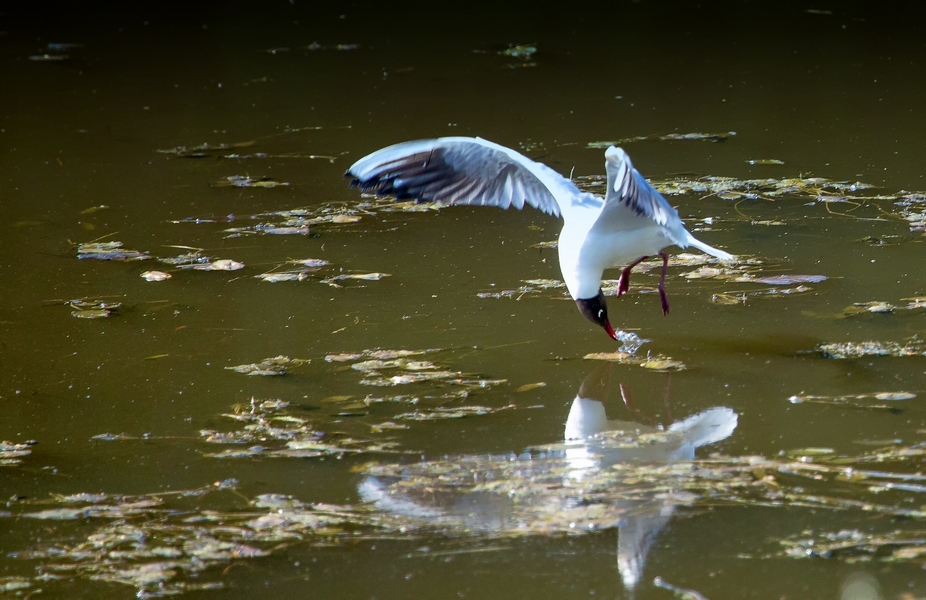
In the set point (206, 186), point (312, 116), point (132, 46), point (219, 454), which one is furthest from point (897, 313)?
point (132, 46)

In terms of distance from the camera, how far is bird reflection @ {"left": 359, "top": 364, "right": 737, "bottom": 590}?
123 inches

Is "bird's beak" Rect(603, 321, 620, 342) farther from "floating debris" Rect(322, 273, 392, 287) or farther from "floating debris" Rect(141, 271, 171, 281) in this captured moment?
"floating debris" Rect(141, 271, 171, 281)

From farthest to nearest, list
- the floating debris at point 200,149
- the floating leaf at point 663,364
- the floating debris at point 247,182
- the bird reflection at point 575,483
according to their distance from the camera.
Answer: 1. the floating debris at point 200,149
2. the floating debris at point 247,182
3. the floating leaf at point 663,364
4. the bird reflection at point 575,483

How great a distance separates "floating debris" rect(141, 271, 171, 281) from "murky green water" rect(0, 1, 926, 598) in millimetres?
47

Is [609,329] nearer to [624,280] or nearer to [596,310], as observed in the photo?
[596,310]

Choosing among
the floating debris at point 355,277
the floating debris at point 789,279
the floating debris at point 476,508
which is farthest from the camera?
the floating debris at point 355,277

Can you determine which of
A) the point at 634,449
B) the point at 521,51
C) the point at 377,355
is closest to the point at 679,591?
the point at 634,449

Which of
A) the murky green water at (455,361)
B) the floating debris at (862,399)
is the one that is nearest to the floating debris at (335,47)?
the murky green water at (455,361)

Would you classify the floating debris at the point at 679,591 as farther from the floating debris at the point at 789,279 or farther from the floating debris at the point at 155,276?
Answer: the floating debris at the point at 155,276

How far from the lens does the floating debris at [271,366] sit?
170 inches

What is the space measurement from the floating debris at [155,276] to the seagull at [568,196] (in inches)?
40.8

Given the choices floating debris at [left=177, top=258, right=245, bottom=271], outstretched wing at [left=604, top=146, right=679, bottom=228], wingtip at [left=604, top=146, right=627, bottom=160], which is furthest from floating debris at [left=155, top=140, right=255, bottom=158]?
wingtip at [left=604, top=146, right=627, bottom=160]

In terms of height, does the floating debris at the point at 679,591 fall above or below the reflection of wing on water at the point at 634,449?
below

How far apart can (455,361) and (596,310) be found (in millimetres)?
551
